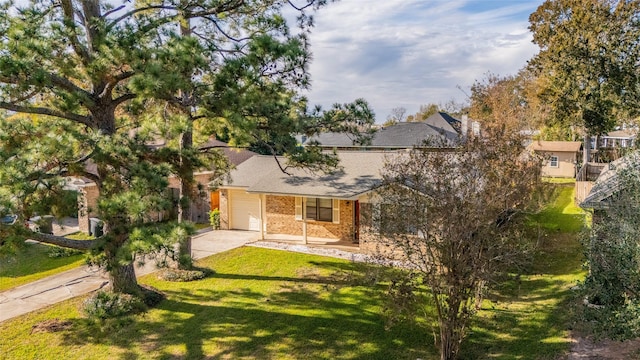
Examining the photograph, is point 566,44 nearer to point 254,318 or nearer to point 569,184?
point 569,184

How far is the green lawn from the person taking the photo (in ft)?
30.9

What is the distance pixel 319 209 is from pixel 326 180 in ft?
5.11

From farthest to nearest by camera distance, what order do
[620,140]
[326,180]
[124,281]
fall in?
[620,140] → [326,180] → [124,281]

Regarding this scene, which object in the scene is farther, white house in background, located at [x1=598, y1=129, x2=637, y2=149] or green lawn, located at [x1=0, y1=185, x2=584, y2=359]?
white house in background, located at [x1=598, y1=129, x2=637, y2=149]

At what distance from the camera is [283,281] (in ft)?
47.1

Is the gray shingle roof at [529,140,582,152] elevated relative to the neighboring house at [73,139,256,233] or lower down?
elevated

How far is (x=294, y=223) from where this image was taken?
19875mm

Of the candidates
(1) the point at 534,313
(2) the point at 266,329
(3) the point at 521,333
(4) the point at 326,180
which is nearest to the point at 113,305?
(2) the point at 266,329

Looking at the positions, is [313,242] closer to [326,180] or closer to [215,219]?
[326,180]

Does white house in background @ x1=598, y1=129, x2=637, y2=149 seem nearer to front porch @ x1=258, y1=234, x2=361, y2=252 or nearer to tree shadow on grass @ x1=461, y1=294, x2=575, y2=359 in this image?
tree shadow on grass @ x1=461, y1=294, x2=575, y2=359

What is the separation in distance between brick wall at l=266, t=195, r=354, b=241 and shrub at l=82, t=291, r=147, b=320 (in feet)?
29.7

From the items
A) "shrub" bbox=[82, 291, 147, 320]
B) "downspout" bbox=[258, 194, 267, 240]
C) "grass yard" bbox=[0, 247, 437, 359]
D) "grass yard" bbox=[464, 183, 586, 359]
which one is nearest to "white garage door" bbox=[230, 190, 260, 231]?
"downspout" bbox=[258, 194, 267, 240]

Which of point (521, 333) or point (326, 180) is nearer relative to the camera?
point (521, 333)

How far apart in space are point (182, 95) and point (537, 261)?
13930mm
